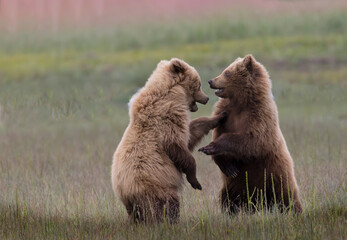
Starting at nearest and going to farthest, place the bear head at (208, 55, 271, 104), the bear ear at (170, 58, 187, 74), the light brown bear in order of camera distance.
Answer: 1. the light brown bear
2. the bear ear at (170, 58, 187, 74)
3. the bear head at (208, 55, 271, 104)

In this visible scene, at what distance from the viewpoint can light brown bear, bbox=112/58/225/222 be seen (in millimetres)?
6672

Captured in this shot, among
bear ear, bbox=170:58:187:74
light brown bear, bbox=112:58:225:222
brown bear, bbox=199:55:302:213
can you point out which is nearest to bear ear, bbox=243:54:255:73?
brown bear, bbox=199:55:302:213

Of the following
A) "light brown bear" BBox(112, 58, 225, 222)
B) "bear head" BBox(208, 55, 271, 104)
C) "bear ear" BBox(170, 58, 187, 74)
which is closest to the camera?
"light brown bear" BBox(112, 58, 225, 222)

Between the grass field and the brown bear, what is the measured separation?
323 mm

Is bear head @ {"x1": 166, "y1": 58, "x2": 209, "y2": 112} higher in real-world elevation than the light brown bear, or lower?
higher

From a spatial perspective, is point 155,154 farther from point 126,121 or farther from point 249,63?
point 126,121

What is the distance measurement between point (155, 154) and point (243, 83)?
57.5 inches

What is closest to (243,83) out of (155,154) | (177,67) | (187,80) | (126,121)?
(187,80)

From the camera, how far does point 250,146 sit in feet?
23.8

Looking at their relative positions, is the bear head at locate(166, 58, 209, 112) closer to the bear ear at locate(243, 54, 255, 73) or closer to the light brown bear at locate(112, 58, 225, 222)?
the light brown bear at locate(112, 58, 225, 222)

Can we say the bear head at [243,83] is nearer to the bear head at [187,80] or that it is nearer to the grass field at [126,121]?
the bear head at [187,80]

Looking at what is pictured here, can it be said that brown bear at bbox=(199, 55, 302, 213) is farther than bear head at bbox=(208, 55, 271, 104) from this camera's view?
No

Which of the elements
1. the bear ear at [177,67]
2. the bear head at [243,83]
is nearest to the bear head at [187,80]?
the bear ear at [177,67]

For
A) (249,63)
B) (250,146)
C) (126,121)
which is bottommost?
(126,121)
